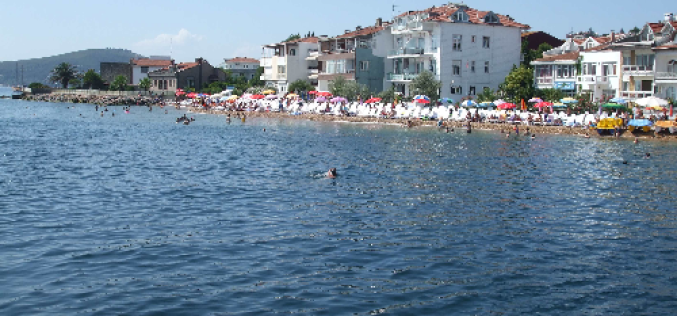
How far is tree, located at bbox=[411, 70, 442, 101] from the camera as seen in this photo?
6606 cm

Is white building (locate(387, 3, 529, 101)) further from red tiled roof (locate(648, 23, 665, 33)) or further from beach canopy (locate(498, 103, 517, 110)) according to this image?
red tiled roof (locate(648, 23, 665, 33))

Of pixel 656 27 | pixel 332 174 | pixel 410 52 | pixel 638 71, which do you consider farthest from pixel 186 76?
pixel 332 174

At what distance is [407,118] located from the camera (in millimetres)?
62531

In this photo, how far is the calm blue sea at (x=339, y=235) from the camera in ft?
44.7

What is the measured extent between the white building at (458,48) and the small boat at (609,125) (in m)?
23.9

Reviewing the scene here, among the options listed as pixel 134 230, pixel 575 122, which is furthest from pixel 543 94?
pixel 134 230

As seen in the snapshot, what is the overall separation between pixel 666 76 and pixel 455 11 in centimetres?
2379

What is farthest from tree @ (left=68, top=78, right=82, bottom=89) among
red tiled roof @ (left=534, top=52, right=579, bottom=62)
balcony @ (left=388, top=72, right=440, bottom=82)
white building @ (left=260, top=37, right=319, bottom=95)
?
red tiled roof @ (left=534, top=52, right=579, bottom=62)

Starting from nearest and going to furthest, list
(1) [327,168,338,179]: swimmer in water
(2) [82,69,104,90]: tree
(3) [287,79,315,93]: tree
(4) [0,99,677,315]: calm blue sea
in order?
(4) [0,99,677,315]: calm blue sea
(1) [327,168,338,179]: swimmer in water
(3) [287,79,315,93]: tree
(2) [82,69,104,90]: tree

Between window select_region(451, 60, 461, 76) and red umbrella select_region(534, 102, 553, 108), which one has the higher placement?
window select_region(451, 60, 461, 76)

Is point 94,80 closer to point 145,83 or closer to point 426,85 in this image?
point 145,83

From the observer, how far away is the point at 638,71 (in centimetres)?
5503

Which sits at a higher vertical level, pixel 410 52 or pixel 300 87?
pixel 410 52

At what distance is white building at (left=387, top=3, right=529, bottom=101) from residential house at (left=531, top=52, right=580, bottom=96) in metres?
5.65
